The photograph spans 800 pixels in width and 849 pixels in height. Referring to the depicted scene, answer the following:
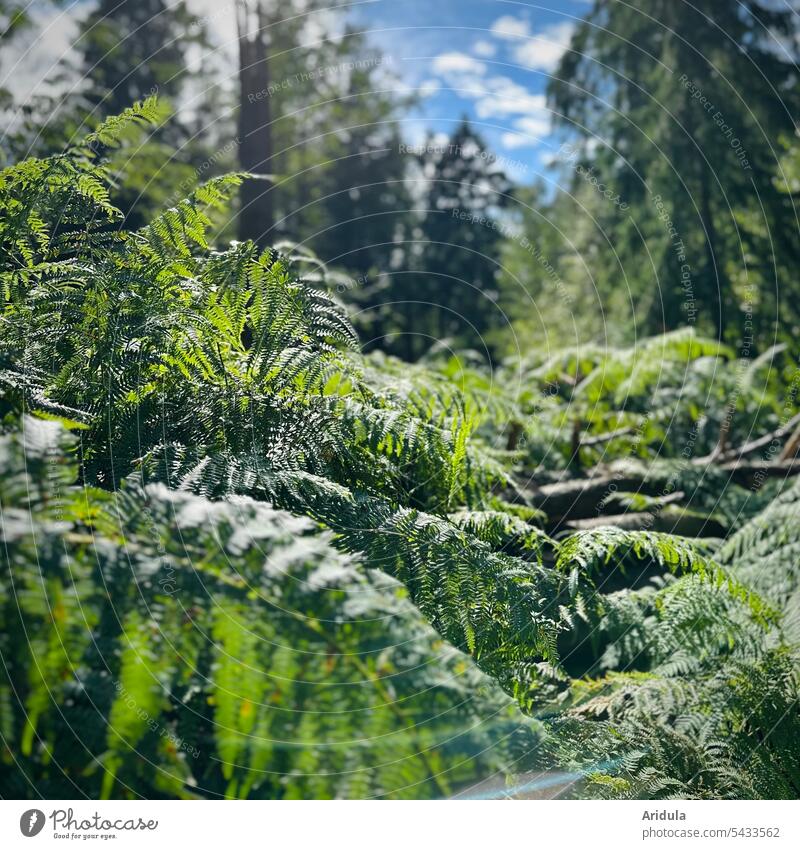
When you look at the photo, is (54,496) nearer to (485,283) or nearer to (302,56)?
(302,56)

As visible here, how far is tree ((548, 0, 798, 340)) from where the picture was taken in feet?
16.9

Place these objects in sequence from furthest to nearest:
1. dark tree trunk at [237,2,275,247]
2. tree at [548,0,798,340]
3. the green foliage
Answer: tree at [548,0,798,340], dark tree trunk at [237,2,275,247], the green foliage

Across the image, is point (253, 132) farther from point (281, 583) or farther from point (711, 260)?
point (711, 260)

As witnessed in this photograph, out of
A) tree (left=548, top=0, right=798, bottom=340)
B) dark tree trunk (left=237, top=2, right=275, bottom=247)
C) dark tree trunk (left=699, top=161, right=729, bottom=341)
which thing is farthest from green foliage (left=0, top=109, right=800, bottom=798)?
tree (left=548, top=0, right=798, bottom=340)

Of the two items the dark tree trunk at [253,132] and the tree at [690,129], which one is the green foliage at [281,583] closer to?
the dark tree trunk at [253,132]

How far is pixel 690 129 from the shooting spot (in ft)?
18.5

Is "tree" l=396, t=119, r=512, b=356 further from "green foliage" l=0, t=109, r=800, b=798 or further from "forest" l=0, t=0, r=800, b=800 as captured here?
"green foliage" l=0, t=109, r=800, b=798

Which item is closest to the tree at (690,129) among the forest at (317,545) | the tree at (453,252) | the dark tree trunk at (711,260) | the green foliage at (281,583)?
the dark tree trunk at (711,260)

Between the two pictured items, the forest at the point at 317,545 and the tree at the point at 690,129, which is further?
the tree at the point at 690,129

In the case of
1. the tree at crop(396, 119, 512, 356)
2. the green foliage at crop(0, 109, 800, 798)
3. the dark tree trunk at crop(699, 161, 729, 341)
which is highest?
the tree at crop(396, 119, 512, 356)

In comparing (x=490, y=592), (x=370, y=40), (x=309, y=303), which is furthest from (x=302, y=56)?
(x=490, y=592)

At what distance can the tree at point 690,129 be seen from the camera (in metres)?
5.16

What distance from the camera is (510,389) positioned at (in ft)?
13.1

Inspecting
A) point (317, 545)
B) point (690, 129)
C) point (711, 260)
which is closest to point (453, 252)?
point (690, 129)
